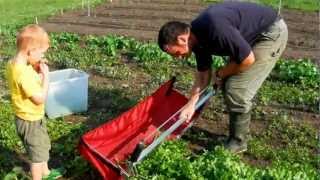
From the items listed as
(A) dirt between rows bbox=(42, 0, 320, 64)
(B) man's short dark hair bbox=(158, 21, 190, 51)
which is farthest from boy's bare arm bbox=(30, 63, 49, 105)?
(A) dirt between rows bbox=(42, 0, 320, 64)

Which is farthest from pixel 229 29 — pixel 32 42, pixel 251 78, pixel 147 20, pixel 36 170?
pixel 147 20

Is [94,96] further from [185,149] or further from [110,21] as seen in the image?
[110,21]

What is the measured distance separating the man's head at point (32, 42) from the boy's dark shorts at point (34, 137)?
1.91 ft

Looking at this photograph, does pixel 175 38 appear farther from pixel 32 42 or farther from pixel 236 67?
pixel 32 42

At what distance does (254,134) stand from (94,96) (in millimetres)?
2380

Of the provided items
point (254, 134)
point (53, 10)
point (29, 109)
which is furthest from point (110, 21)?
point (29, 109)

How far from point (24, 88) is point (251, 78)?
218cm

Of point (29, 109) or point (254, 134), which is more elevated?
point (29, 109)

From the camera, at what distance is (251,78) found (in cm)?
530

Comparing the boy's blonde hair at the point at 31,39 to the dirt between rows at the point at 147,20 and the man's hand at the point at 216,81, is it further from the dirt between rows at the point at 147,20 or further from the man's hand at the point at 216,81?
the dirt between rows at the point at 147,20

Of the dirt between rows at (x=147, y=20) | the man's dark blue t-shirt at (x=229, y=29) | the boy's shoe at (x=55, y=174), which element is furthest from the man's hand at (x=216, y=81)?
the dirt between rows at (x=147, y=20)

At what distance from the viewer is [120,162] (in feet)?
16.4

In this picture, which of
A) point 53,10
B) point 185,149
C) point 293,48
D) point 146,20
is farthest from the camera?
point 53,10

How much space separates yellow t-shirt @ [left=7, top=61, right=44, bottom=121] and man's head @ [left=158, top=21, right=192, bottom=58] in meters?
1.08
